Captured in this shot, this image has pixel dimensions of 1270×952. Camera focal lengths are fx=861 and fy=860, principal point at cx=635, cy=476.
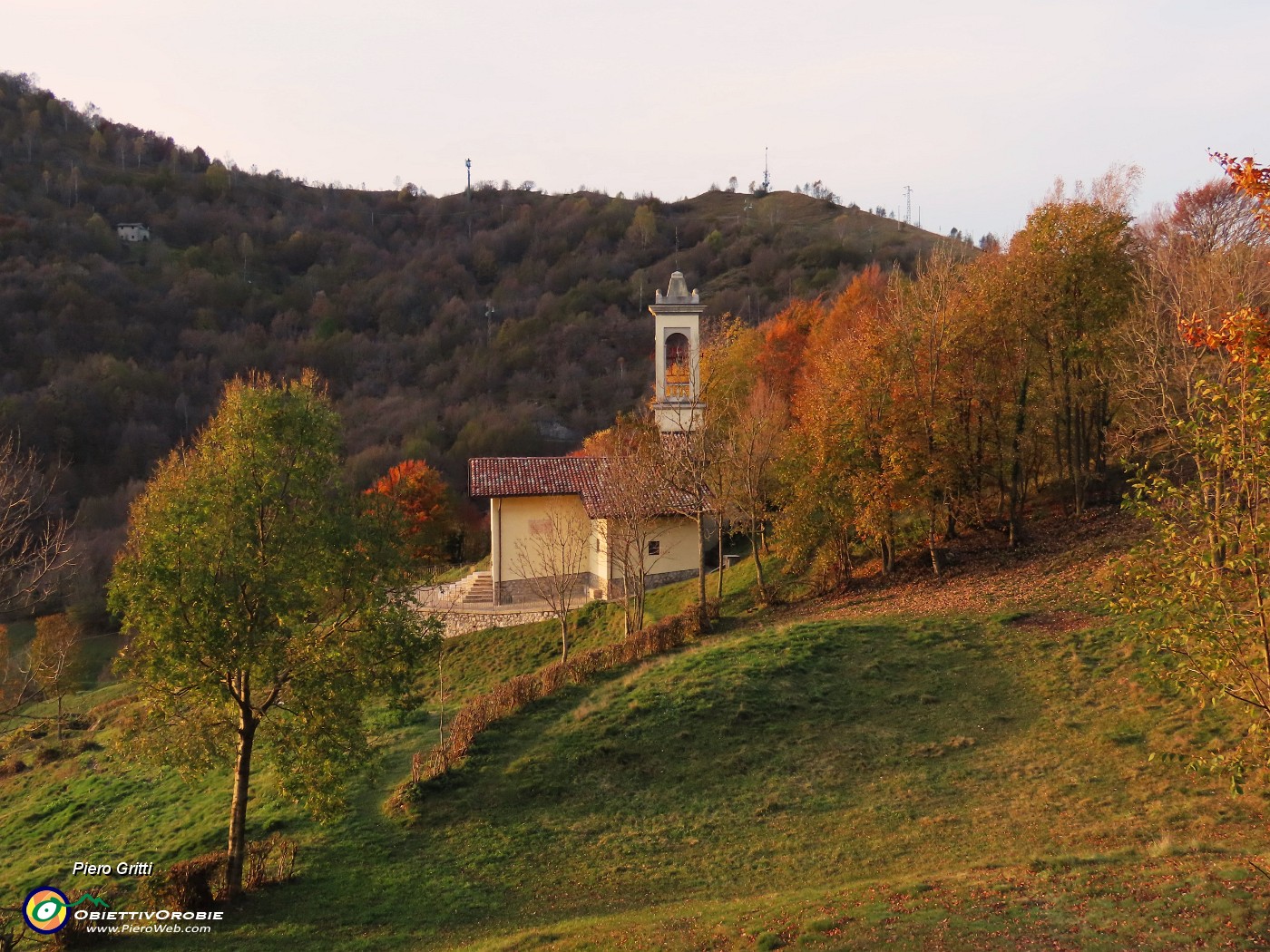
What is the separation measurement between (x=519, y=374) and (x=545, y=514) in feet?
200

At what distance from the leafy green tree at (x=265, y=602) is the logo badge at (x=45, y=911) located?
2.10 m

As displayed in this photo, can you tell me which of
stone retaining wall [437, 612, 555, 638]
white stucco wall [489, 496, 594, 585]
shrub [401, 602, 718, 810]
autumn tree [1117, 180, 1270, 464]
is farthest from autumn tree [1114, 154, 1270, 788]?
white stucco wall [489, 496, 594, 585]

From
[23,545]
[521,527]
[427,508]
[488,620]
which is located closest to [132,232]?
[427,508]

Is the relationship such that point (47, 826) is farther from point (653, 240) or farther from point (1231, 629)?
point (653, 240)

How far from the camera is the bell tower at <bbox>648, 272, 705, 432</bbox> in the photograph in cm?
3222

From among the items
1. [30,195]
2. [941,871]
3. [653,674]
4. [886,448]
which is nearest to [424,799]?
[653,674]

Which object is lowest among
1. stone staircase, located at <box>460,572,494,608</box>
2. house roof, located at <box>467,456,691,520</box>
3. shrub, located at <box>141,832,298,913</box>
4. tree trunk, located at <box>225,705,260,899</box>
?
shrub, located at <box>141,832,298,913</box>

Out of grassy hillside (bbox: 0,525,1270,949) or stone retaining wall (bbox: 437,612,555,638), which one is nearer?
grassy hillside (bbox: 0,525,1270,949)

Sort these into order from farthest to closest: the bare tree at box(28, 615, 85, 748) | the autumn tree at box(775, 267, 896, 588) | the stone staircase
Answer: the stone staircase < the bare tree at box(28, 615, 85, 748) < the autumn tree at box(775, 267, 896, 588)

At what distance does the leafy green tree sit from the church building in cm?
1663

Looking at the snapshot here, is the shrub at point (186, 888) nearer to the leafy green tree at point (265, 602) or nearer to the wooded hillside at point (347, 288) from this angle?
the leafy green tree at point (265, 602)

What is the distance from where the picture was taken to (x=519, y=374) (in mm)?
91000

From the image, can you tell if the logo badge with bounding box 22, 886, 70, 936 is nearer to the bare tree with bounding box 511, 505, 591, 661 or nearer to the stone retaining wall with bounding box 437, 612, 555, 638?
the stone retaining wall with bounding box 437, 612, 555, 638

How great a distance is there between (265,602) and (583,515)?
19283mm
